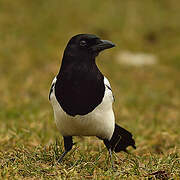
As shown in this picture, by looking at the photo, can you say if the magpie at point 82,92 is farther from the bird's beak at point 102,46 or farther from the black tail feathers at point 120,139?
the black tail feathers at point 120,139

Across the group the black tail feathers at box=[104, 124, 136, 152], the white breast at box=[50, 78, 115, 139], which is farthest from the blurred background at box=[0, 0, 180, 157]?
the white breast at box=[50, 78, 115, 139]

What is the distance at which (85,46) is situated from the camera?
11.5 feet

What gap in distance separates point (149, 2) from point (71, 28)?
2920 millimetres

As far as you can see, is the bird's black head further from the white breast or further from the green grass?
the green grass

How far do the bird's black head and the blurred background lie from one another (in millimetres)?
1400

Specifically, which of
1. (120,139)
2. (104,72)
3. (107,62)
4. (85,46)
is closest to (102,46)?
(85,46)

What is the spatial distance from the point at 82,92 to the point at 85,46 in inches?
15.7

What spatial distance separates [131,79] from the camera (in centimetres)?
840

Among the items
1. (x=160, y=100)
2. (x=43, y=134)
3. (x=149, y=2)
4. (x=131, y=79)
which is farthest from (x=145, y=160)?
(x=149, y=2)

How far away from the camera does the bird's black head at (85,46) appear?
11.5 ft

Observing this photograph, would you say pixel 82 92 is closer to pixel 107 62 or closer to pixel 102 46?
pixel 102 46

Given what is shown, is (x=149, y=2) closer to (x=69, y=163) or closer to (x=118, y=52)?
(x=118, y=52)

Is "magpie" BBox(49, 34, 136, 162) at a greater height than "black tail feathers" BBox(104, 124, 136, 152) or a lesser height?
greater

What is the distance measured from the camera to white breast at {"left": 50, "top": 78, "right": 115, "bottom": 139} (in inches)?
137
